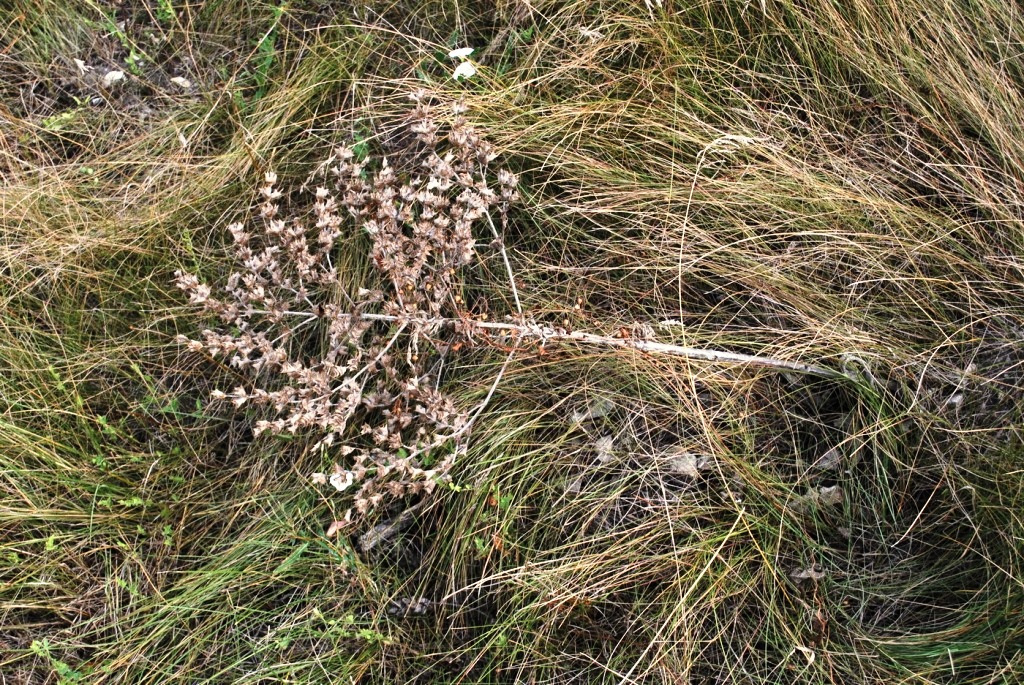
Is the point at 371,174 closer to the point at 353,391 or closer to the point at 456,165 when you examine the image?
the point at 456,165

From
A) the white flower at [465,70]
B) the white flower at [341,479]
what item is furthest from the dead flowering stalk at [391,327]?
the white flower at [465,70]

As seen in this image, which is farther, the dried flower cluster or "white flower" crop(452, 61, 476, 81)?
"white flower" crop(452, 61, 476, 81)

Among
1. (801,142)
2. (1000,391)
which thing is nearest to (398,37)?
(801,142)

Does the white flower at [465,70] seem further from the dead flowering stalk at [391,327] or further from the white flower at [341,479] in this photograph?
the white flower at [341,479]

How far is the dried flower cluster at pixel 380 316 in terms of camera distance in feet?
6.81

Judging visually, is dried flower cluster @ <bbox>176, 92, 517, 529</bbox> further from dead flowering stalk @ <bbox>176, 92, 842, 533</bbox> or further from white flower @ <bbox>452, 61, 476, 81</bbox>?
white flower @ <bbox>452, 61, 476, 81</bbox>

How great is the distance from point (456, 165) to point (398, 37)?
1.78 feet

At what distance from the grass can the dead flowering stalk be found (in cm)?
8

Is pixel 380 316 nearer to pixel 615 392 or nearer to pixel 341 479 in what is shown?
pixel 341 479

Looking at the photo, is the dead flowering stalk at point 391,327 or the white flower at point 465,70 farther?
the white flower at point 465,70

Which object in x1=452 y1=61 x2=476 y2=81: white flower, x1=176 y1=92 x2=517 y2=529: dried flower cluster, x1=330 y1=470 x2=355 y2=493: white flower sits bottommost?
x1=330 y1=470 x2=355 y2=493: white flower

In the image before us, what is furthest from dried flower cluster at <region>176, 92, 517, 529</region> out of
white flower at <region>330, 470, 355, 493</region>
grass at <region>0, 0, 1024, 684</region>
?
grass at <region>0, 0, 1024, 684</region>

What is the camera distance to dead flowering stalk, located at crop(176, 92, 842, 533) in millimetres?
2076

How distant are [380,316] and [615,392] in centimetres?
65
